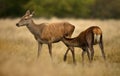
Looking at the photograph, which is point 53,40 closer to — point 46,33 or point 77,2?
point 46,33

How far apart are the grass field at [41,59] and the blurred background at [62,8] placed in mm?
9249

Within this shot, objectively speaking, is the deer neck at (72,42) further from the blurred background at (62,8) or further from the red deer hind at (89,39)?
the blurred background at (62,8)

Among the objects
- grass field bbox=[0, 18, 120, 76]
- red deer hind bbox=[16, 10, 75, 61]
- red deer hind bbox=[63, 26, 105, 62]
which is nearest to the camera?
grass field bbox=[0, 18, 120, 76]

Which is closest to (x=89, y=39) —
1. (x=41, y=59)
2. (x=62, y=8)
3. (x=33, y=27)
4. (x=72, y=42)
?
(x=72, y=42)

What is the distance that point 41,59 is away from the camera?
1175cm

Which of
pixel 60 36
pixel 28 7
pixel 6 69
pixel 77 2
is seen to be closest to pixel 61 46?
pixel 60 36

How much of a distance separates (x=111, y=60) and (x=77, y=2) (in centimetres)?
2327

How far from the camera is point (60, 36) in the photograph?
1253 centimetres

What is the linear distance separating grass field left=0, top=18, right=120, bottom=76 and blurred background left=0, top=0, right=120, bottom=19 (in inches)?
364

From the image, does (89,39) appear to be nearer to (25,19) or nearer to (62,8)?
(25,19)

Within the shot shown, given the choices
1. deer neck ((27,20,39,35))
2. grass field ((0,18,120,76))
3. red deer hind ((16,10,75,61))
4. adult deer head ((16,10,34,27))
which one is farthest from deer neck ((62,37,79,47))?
adult deer head ((16,10,34,27))

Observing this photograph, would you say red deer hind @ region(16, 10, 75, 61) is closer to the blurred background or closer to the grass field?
the grass field

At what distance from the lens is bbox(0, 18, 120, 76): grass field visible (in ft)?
31.3

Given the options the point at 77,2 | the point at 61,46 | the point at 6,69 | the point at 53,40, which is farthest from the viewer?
the point at 77,2
